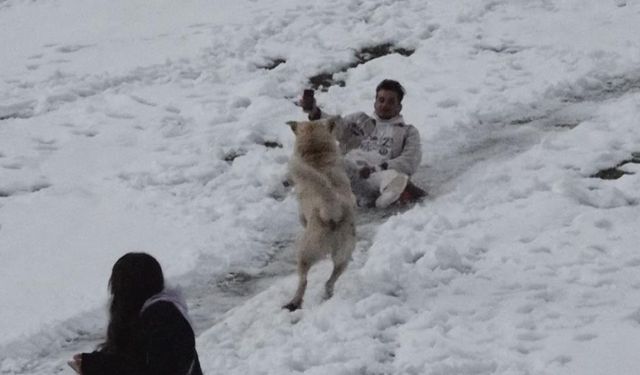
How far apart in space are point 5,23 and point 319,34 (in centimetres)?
607

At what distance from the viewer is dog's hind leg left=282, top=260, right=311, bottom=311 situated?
7.33 metres

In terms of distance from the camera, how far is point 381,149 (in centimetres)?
985

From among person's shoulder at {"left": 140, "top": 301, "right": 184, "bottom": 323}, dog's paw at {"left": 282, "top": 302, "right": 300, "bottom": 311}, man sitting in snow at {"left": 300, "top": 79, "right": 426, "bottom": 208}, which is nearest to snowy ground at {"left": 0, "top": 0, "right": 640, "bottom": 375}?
dog's paw at {"left": 282, "top": 302, "right": 300, "bottom": 311}

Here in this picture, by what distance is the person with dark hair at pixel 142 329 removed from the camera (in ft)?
15.1

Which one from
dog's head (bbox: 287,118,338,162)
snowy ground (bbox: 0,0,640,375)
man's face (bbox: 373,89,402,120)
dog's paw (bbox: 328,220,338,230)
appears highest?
dog's head (bbox: 287,118,338,162)

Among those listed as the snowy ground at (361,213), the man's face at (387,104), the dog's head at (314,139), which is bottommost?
the snowy ground at (361,213)

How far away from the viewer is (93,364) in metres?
4.73

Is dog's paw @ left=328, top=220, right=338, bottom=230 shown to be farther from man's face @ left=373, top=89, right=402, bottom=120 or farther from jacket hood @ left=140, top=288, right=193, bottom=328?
man's face @ left=373, top=89, right=402, bottom=120

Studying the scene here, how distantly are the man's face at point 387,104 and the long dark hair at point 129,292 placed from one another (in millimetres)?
5515

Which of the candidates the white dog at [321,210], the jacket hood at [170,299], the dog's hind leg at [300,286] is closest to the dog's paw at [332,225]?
the white dog at [321,210]

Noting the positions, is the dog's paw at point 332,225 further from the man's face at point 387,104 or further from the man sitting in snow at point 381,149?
the man's face at point 387,104

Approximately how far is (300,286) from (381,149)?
2.80m

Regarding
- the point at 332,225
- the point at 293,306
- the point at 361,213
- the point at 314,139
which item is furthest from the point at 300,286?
the point at 361,213

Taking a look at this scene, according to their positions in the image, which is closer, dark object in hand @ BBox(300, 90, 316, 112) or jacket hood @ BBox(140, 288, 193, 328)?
jacket hood @ BBox(140, 288, 193, 328)
